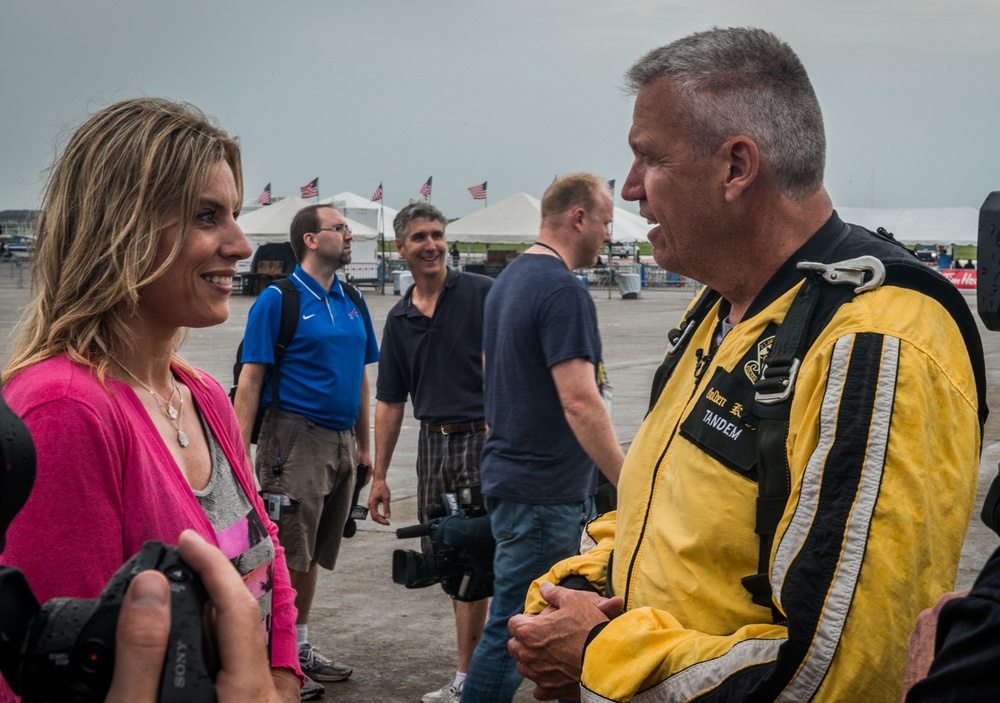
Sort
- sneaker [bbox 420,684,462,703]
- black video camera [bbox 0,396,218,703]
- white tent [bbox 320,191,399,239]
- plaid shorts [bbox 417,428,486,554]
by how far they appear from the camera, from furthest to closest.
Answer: white tent [bbox 320,191,399,239], plaid shorts [bbox 417,428,486,554], sneaker [bbox 420,684,462,703], black video camera [bbox 0,396,218,703]

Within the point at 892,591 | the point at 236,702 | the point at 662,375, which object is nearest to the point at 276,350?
the point at 662,375

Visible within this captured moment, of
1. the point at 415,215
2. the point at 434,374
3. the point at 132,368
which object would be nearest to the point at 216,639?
the point at 132,368

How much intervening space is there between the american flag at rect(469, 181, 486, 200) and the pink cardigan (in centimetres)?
4084

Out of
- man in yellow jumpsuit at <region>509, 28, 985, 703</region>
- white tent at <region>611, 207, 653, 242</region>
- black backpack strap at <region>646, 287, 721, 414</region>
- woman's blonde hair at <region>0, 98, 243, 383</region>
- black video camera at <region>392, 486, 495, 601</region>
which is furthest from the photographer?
white tent at <region>611, 207, 653, 242</region>

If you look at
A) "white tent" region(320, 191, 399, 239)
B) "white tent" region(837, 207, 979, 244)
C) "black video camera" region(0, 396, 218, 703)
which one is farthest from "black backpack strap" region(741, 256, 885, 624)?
"white tent" region(837, 207, 979, 244)

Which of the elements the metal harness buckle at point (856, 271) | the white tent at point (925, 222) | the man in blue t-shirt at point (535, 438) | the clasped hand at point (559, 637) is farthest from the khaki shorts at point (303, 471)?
the white tent at point (925, 222)

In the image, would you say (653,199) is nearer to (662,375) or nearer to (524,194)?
(662,375)

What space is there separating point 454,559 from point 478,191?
3852cm

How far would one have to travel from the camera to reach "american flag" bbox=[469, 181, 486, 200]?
4256 centimetres

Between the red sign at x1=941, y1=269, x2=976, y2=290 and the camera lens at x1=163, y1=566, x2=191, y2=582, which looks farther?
the red sign at x1=941, y1=269, x2=976, y2=290

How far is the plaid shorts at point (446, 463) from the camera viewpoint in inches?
213

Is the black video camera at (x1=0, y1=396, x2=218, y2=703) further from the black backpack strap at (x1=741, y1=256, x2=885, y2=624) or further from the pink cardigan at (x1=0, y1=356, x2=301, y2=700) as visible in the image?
the black backpack strap at (x1=741, y1=256, x2=885, y2=624)

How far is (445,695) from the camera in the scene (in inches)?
193

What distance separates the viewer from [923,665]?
1.43 meters
